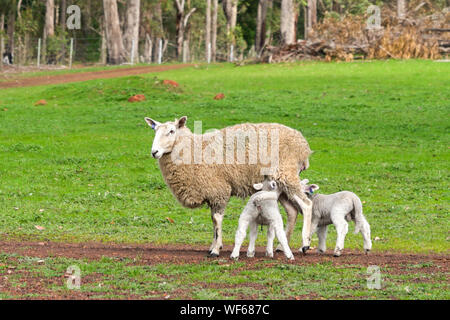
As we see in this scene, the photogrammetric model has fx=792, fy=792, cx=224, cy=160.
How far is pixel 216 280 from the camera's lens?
9.05 meters

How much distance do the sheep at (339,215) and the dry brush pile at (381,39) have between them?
2807 centimetres

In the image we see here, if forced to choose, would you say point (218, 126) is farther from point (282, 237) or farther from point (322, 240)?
point (282, 237)

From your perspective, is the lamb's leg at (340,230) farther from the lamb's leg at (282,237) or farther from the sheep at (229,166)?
the lamb's leg at (282,237)

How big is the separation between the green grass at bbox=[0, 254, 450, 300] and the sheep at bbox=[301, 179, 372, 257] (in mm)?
761

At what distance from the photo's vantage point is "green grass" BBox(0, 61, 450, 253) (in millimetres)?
14688

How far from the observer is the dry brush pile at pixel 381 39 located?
38031 millimetres

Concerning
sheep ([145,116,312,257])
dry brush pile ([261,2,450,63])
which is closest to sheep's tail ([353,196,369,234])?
sheep ([145,116,312,257])

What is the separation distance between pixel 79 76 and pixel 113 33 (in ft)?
22.5

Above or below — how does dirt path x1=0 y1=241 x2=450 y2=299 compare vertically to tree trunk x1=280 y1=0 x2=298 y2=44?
below

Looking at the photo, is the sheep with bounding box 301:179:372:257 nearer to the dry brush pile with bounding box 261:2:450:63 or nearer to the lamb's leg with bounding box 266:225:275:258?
the lamb's leg with bounding box 266:225:275:258

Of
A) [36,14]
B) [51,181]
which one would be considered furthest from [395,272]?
[36,14]

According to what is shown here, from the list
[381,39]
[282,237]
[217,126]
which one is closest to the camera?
[282,237]

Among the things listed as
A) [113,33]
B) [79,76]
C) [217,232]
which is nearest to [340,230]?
[217,232]
